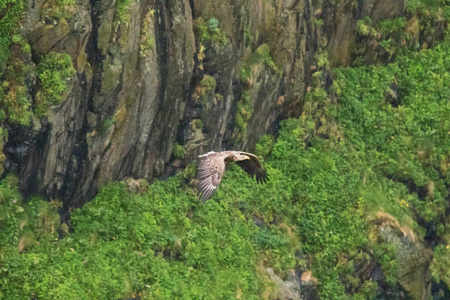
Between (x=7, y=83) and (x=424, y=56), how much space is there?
14.5 m

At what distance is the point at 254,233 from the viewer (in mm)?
17734

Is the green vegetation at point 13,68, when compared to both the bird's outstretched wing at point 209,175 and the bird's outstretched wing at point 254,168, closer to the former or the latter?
the bird's outstretched wing at point 209,175

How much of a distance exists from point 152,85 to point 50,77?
2.52 metres

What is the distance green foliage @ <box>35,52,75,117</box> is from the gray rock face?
0.47 ft

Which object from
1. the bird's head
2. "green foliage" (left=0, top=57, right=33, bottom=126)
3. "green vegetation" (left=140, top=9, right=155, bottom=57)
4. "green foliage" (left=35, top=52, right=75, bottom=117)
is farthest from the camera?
"green vegetation" (left=140, top=9, right=155, bottom=57)

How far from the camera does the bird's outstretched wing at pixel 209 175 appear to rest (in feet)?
43.4

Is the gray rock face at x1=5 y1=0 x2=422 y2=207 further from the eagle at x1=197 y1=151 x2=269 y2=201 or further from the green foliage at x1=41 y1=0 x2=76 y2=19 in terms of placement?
the eagle at x1=197 y1=151 x2=269 y2=201

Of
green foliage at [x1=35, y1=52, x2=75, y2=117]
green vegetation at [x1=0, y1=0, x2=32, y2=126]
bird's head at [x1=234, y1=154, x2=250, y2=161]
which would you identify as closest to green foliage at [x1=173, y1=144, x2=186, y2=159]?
bird's head at [x1=234, y1=154, x2=250, y2=161]

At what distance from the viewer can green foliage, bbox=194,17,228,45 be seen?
1612cm

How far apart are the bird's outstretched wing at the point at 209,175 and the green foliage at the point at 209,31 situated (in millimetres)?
3430

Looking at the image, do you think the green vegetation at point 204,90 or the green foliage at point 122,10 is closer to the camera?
the green foliage at point 122,10

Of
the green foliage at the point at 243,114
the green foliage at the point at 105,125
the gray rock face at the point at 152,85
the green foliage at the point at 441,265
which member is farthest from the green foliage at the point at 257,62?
the green foliage at the point at 441,265

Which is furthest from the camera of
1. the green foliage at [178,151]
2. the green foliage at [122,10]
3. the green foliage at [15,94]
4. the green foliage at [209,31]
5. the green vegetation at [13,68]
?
the green foliage at [178,151]

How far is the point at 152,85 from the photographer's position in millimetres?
14977
